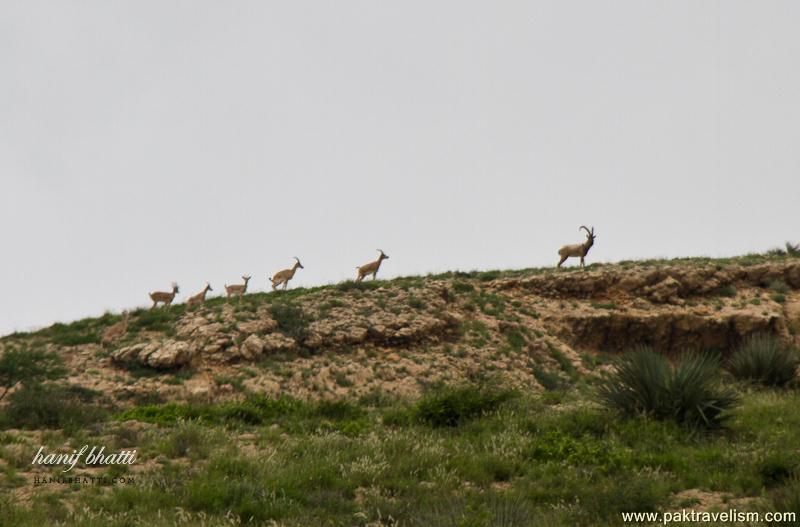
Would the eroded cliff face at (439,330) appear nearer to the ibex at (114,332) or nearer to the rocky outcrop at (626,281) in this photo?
the rocky outcrop at (626,281)

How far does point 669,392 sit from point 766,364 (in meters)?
5.40

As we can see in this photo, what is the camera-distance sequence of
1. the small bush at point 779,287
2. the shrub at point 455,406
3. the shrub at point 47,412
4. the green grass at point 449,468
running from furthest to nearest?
1. the small bush at point 779,287
2. the shrub at point 47,412
3. the shrub at point 455,406
4. the green grass at point 449,468

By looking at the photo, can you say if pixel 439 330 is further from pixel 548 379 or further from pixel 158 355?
pixel 158 355

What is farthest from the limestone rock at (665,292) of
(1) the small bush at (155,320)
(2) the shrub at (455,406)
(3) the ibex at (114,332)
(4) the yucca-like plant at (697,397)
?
(3) the ibex at (114,332)

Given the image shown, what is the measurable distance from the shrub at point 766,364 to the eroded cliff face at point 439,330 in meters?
5.56

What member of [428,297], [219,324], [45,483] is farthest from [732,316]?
[45,483]

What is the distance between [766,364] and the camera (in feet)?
50.9

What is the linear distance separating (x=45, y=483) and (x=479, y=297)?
17189 millimetres

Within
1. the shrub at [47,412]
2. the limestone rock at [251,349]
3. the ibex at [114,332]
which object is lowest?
the shrub at [47,412]

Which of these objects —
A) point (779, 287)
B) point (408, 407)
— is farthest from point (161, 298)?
point (779, 287)

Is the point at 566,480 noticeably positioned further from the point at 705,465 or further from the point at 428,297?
the point at 428,297

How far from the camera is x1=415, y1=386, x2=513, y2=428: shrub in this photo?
12.6m

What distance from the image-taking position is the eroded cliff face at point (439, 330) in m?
18.4

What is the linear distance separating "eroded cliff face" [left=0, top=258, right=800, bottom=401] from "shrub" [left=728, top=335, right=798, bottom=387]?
5555mm
